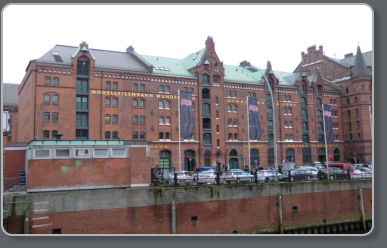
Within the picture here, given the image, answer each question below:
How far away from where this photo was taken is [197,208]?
2386cm

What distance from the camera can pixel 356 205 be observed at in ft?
101

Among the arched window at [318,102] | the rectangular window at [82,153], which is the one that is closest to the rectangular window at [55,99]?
the rectangular window at [82,153]

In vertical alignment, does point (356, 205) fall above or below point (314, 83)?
below

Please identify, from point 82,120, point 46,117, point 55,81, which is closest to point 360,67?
point 82,120

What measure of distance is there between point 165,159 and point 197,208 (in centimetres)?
2983

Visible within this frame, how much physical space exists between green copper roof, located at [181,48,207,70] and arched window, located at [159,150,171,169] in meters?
16.4

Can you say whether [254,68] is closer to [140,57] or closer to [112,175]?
[140,57]

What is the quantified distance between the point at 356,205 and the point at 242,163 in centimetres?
2984

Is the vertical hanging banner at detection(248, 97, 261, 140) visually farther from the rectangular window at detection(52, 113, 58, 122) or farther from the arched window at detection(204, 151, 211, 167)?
the rectangular window at detection(52, 113, 58, 122)

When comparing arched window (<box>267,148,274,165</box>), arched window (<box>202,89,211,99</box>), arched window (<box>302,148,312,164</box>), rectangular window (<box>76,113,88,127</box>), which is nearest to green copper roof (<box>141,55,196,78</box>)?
arched window (<box>202,89,211,99</box>)

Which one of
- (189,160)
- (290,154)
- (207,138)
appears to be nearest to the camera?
(189,160)

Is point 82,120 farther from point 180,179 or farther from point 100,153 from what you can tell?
point 180,179

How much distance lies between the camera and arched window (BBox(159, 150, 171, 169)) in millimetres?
52934

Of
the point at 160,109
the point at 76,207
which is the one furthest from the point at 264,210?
the point at 160,109
